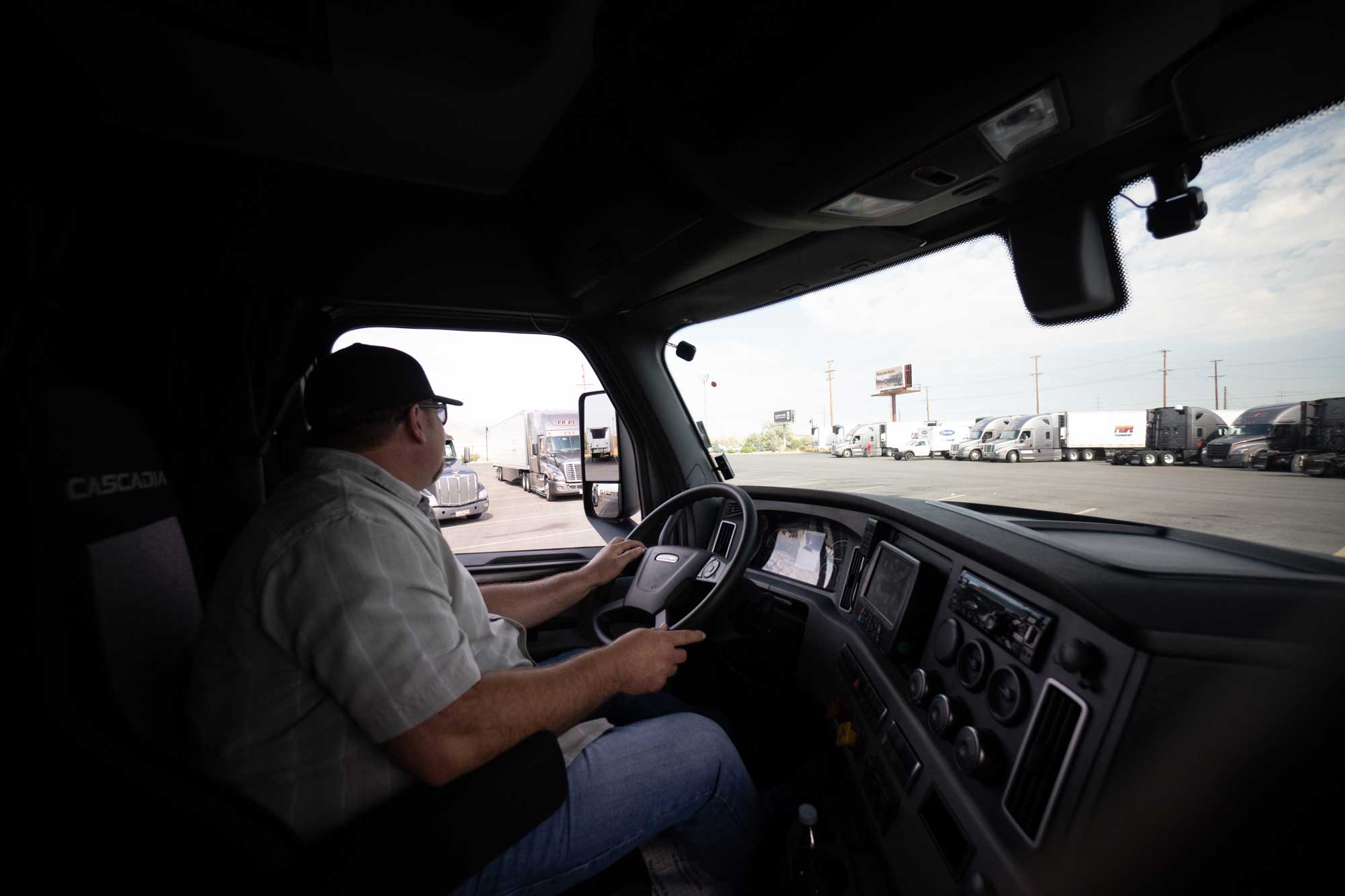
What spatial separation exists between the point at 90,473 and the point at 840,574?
1950mm

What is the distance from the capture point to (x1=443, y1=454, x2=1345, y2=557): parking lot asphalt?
123cm

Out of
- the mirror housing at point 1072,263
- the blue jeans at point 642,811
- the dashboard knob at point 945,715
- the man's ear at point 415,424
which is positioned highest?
the mirror housing at point 1072,263

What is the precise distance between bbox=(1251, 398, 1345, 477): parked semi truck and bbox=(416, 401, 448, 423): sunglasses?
6.90 ft

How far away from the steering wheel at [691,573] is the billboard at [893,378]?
822 mm

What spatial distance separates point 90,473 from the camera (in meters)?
0.88

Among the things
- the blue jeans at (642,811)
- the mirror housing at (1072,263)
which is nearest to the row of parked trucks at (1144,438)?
the mirror housing at (1072,263)

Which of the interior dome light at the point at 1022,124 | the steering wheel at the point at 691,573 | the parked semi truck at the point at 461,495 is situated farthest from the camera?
the parked semi truck at the point at 461,495

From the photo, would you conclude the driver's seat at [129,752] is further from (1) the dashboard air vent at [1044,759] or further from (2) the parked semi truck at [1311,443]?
(2) the parked semi truck at [1311,443]

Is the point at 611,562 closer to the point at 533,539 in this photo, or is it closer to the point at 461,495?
the point at 533,539

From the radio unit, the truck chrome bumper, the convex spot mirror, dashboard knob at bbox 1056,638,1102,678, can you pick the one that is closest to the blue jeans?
the radio unit

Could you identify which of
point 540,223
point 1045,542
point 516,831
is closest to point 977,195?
point 1045,542

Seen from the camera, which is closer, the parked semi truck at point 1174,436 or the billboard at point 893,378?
the parked semi truck at point 1174,436

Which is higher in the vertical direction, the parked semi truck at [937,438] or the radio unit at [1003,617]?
the parked semi truck at [937,438]

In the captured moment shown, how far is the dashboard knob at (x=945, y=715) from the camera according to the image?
45.6 inches
